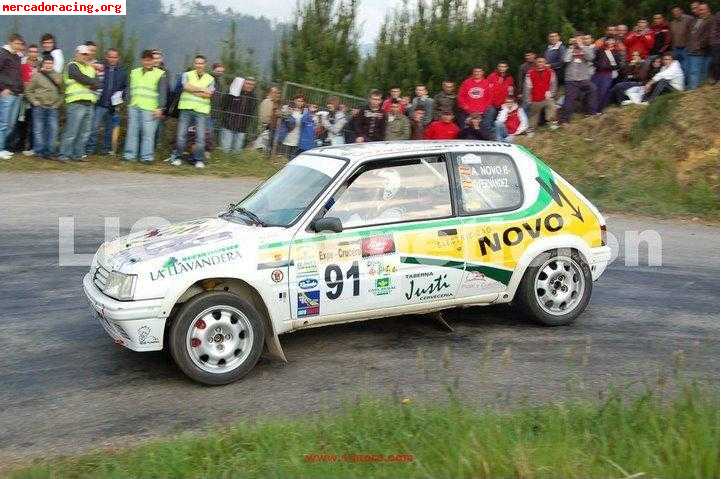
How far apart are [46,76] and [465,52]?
1042 centimetres

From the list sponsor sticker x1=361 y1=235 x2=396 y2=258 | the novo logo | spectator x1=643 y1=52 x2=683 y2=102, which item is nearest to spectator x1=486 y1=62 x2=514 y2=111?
spectator x1=643 y1=52 x2=683 y2=102

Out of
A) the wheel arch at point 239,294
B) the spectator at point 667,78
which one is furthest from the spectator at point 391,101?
the wheel arch at point 239,294

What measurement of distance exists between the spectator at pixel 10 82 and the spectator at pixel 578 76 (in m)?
10.4

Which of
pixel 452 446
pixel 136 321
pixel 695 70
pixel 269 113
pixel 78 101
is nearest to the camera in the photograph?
pixel 452 446

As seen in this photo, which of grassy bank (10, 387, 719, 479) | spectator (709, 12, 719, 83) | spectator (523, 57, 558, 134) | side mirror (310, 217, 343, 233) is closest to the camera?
grassy bank (10, 387, 719, 479)

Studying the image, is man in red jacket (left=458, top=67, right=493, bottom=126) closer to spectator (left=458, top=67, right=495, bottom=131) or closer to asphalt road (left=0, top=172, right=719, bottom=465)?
spectator (left=458, top=67, right=495, bottom=131)

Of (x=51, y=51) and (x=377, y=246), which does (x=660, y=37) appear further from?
(x=377, y=246)

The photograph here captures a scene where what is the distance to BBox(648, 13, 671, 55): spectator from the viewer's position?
17.0 m

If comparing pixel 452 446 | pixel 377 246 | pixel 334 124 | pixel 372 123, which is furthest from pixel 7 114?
pixel 452 446

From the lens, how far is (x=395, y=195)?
7.02 meters

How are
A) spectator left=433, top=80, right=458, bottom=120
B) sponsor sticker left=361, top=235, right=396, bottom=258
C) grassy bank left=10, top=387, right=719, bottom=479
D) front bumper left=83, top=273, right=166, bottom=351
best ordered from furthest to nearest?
spectator left=433, top=80, right=458, bottom=120 < sponsor sticker left=361, top=235, right=396, bottom=258 < front bumper left=83, top=273, right=166, bottom=351 < grassy bank left=10, top=387, right=719, bottom=479

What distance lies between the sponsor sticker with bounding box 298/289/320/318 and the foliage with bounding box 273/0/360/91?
16433mm

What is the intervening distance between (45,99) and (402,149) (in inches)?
397

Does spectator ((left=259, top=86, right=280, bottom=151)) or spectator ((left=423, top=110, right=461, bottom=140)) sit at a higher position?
spectator ((left=259, top=86, right=280, bottom=151))
